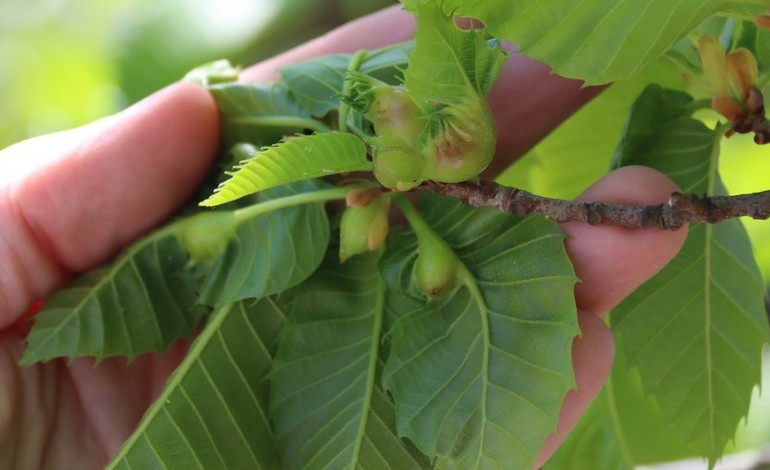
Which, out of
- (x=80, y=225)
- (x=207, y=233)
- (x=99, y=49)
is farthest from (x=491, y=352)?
(x=99, y=49)

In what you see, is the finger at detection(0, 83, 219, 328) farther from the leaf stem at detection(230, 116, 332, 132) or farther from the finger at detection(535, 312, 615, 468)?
the finger at detection(535, 312, 615, 468)

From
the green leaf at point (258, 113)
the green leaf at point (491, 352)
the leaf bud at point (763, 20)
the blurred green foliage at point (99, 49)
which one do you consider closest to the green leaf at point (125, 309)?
the green leaf at point (258, 113)

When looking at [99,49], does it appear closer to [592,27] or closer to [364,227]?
[364,227]

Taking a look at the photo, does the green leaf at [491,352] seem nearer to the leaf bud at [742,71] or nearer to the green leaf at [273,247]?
the green leaf at [273,247]

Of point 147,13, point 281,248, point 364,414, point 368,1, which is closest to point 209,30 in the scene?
point 147,13

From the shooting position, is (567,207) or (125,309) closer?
(567,207)

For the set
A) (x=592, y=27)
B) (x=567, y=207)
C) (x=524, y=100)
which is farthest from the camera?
(x=524, y=100)
